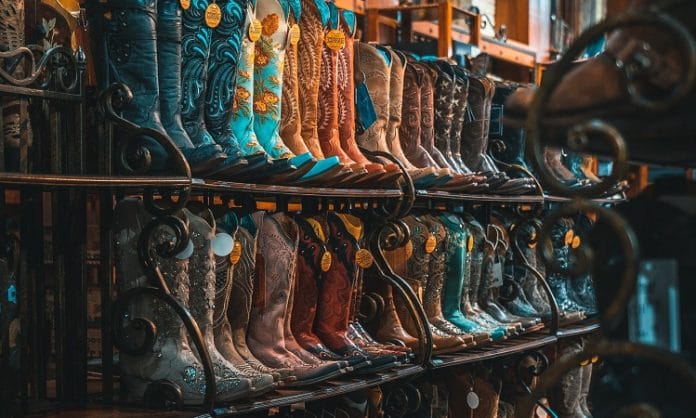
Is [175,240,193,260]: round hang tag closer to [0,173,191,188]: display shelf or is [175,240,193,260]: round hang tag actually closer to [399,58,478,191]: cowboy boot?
[0,173,191,188]: display shelf

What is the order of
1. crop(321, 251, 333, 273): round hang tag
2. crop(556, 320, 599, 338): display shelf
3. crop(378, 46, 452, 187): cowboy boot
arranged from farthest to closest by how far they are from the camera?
crop(556, 320, 599, 338): display shelf, crop(378, 46, 452, 187): cowboy boot, crop(321, 251, 333, 273): round hang tag

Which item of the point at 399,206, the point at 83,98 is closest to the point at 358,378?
the point at 399,206

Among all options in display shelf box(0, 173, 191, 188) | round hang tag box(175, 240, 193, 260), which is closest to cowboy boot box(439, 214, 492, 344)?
round hang tag box(175, 240, 193, 260)

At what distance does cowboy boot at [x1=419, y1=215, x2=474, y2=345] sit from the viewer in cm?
390

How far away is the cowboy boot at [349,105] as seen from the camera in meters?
3.43

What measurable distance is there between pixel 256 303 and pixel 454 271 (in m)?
1.18

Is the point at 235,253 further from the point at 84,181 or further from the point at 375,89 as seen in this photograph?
the point at 375,89

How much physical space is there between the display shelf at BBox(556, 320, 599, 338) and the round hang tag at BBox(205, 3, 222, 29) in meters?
2.30

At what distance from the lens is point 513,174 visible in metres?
4.68

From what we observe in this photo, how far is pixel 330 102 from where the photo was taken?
3457mm

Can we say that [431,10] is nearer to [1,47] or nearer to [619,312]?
[1,47]

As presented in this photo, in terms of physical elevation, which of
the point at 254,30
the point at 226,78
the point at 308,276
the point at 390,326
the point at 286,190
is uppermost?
the point at 254,30

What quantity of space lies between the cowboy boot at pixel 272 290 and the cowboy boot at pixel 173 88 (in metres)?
0.44

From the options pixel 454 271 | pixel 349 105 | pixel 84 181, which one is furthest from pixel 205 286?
pixel 454 271
